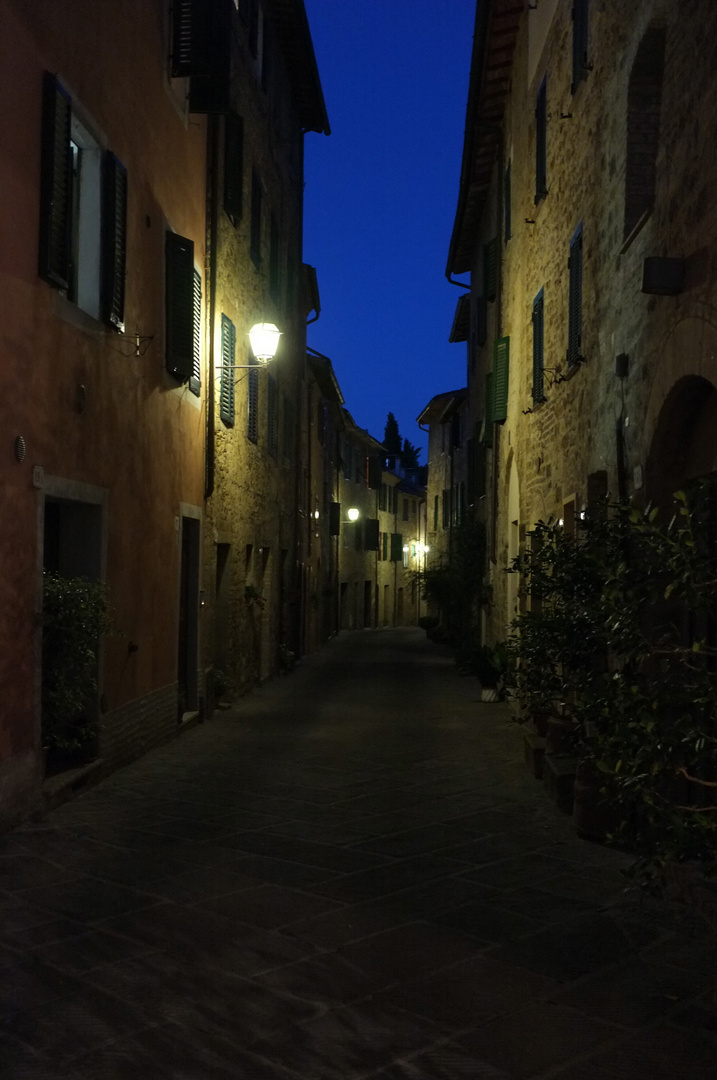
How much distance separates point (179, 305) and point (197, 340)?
3.74ft

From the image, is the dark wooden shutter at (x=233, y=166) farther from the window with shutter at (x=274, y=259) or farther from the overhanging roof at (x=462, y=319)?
the overhanging roof at (x=462, y=319)

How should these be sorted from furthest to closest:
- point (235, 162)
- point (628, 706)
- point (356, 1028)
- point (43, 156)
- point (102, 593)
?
point (235, 162), point (102, 593), point (43, 156), point (628, 706), point (356, 1028)

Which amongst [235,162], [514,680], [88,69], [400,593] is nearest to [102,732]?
[514,680]

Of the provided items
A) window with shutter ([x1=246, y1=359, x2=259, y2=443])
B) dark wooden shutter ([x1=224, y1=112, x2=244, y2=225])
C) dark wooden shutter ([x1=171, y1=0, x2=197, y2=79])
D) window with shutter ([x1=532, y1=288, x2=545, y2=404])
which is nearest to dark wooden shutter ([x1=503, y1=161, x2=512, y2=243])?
window with shutter ([x1=532, y1=288, x2=545, y2=404])

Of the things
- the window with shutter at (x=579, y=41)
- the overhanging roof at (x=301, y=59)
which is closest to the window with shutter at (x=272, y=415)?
the overhanging roof at (x=301, y=59)

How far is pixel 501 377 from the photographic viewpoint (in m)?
14.9

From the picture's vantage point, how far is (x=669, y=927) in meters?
4.68

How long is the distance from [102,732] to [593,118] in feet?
20.1

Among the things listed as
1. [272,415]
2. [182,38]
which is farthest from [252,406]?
[182,38]

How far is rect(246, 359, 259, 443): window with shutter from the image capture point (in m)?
15.0

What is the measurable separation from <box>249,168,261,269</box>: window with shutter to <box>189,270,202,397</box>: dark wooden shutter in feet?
11.9

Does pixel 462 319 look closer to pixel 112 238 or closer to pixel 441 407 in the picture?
pixel 441 407

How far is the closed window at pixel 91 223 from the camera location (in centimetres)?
689

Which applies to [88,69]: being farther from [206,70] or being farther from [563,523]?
[563,523]
